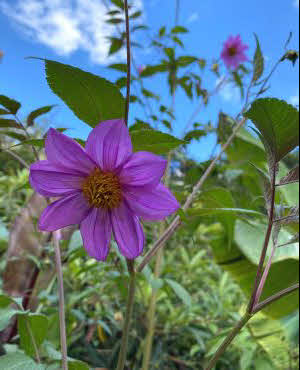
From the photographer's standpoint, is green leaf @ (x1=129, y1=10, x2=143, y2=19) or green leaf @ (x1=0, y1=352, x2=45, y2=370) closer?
green leaf @ (x1=0, y1=352, x2=45, y2=370)

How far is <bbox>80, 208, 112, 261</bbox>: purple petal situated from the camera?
0.29 metres

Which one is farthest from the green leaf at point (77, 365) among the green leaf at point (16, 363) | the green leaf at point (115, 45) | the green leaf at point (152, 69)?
the green leaf at point (115, 45)

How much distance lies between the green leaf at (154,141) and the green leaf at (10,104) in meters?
0.13

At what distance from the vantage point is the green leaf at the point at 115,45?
2.86 ft

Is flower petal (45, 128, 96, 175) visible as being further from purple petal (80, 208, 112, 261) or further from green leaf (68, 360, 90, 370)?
green leaf (68, 360, 90, 370)

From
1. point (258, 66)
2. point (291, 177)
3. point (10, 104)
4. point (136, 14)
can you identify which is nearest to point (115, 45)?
point (136, 14)

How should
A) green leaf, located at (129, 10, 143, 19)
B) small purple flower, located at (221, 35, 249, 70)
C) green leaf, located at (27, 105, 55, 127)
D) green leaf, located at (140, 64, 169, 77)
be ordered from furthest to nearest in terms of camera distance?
small purple flower, located at (221, 35, 249, 70) → green leaf, located at (129, 10, 143, 19) → green leaf, located at (140, 64, 169, 77) → green leaf, located at (27, 105, 55, 127)

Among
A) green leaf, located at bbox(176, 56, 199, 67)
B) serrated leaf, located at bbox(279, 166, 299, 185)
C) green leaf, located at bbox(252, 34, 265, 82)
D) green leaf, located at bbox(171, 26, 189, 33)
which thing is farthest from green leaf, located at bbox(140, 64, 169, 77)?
serrated leaf, located at bbox(279, 166, 299, 185)

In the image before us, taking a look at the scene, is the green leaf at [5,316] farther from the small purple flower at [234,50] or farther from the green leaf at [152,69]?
the small purple flower at [234,50]

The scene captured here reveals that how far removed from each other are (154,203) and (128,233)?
0.04m

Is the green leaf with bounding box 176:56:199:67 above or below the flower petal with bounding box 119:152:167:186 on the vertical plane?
above

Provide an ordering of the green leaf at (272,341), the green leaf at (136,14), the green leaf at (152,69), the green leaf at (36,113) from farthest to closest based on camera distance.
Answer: the green leaf at (272,341)
the green leaf at (136,14)
the green leaf at (152,69)
the green leaf at (36,113)

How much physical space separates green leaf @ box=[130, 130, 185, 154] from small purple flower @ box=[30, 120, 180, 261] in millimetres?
13

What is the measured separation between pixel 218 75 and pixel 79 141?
0.89 meters
